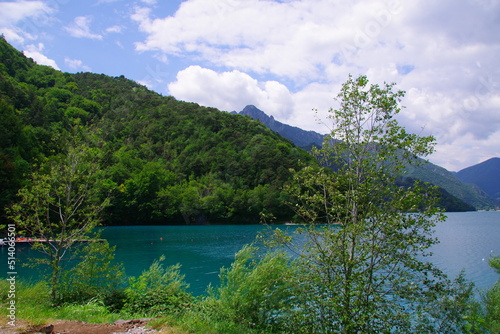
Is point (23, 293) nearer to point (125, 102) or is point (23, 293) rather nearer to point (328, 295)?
point (328, 295)

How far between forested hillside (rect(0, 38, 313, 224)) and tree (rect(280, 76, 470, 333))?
49.5 m

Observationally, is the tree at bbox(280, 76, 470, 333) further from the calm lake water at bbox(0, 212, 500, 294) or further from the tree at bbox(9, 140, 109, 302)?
the calm lake water at bbox(0, 212, 500, 294)

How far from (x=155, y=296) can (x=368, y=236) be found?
8.24 metres

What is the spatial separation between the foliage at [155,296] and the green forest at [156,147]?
4273 cm

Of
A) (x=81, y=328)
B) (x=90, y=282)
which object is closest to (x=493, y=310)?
(x=81, y=328)

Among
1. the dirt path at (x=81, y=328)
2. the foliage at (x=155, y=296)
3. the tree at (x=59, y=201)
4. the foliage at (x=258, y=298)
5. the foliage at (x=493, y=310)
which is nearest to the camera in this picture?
the dirt path at (x=81, y=328)

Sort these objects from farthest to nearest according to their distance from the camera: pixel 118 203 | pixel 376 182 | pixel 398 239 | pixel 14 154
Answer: pixel 118 203, pixel 14 154, pixel 376 182, pixel 398 239

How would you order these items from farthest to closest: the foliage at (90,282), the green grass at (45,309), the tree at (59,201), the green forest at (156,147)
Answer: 1. the green forest at (156,147)
2. the foliage at (90,282)
3. the tree at (59,201)
4. the green grass at (45,309)

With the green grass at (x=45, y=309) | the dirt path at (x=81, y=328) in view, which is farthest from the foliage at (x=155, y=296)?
the dirt path at (x=81, y=328)

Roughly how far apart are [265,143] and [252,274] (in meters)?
95.2

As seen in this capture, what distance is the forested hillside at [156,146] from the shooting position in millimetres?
76250

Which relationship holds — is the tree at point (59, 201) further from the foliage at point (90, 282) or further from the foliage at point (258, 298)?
the foliage at point (258, 298)

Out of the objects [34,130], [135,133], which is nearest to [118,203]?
[34,130]

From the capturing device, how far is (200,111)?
410 ft
